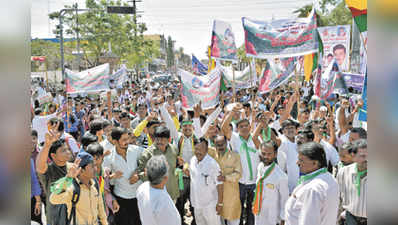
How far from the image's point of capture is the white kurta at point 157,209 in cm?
266

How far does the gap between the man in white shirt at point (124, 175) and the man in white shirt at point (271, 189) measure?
1598mm

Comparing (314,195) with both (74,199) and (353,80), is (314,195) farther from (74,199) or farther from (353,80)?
(353,80)

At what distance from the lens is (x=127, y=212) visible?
13.9 ft

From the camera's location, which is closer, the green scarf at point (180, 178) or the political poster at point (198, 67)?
the green scarf at point (180, 178)

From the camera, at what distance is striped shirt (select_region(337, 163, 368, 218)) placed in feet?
10.4

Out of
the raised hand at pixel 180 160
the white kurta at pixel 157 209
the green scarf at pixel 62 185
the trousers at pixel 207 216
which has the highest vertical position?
the green scarf at pixel 62 185

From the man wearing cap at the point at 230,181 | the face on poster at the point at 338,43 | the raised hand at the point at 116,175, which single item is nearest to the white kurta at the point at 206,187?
the man wearing cap at the point at 230,181

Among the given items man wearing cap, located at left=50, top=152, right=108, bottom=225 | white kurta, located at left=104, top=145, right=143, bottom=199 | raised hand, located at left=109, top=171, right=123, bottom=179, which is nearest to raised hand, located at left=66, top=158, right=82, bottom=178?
man wearing cap, located at left=50, top=152, right=108, bottom=225

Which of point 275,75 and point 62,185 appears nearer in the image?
point 62,185

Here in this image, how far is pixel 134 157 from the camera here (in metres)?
4.24

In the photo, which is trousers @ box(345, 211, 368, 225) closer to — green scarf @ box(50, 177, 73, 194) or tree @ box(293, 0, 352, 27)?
green scarf @ box(50, 177, 73, 194)

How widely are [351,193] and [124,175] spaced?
2.70 metres

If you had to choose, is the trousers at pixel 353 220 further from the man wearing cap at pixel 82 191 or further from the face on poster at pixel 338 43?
the face on poster at pixel 338 43

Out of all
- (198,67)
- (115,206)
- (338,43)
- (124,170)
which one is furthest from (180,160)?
(338,43)
